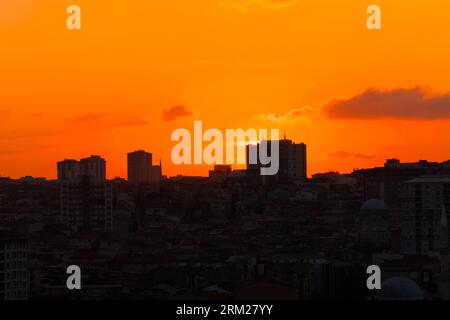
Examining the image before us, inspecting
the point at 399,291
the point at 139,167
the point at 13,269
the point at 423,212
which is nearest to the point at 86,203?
the point at 423,212

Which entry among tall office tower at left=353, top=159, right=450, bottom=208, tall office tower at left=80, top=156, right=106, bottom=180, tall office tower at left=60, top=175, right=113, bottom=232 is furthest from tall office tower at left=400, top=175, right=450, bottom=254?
tall office tower at left=80, top=156, right=106, bottom=180

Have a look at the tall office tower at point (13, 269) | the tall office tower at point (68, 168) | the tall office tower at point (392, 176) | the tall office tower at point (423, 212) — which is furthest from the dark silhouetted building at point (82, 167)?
the tall office tower at point (13, 269)

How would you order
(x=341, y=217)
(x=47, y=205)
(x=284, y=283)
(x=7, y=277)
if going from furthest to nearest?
(x=47, y=205) → (x=341, y=217) → (x=7, y=277) → (x=284, y=283)

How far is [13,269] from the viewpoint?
1953 inches

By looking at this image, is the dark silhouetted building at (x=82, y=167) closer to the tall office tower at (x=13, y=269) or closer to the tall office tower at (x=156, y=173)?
the tall office tower at (x=156, y=173)

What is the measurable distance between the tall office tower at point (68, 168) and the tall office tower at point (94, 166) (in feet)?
1.60

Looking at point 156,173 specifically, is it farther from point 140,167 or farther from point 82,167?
point 82,167

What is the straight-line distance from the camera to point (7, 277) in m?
48.5

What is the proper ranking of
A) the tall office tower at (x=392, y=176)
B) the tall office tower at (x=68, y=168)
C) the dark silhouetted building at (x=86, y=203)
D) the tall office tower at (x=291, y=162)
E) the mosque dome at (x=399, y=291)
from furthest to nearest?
1. the tall office tower at (x=291, y=162)
2. the tall office tower at (x=68, y=168)
3. the tall office tower at (x=392, y=176)
4. the dark silhouetted building at (x=86, y=203)
5. the mosque dome at (x=399, y=291)

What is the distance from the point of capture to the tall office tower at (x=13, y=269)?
47219mm
